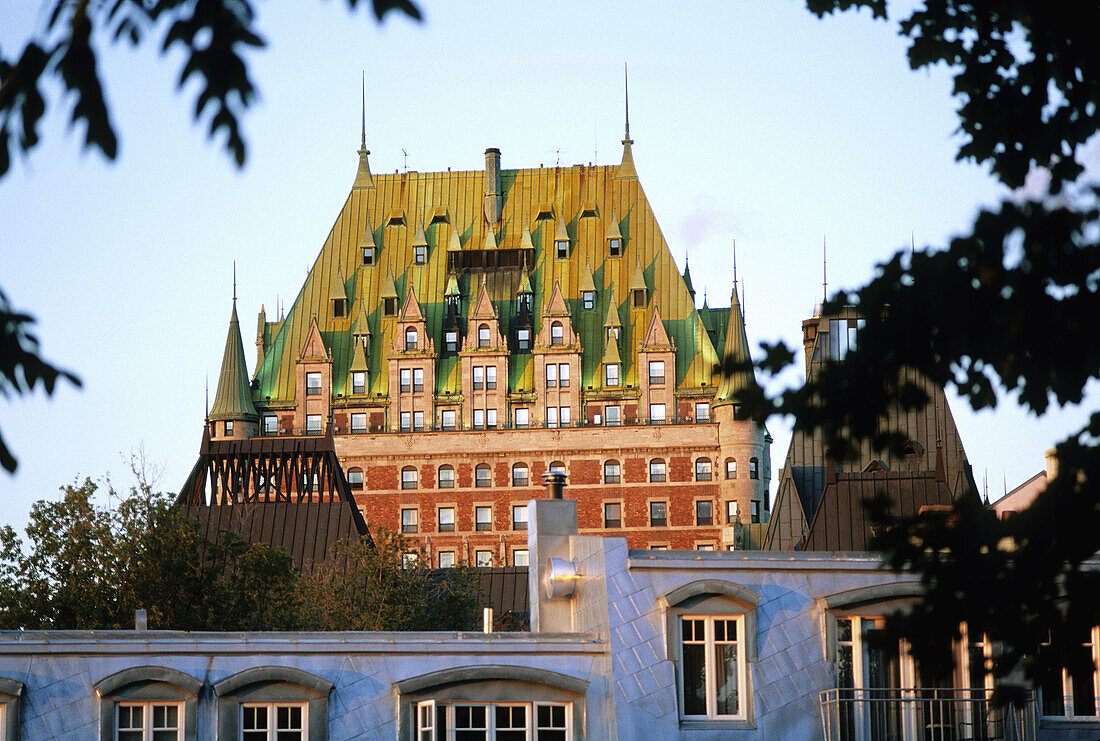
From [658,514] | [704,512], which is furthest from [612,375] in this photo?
[704,512]

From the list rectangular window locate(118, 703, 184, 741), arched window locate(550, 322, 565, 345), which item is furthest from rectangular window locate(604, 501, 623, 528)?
rectangular window locate(118, 703, 184, 741)

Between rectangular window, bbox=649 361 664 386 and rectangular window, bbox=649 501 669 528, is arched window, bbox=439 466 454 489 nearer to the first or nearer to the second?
rectangular window, bbox=649 501 669 528

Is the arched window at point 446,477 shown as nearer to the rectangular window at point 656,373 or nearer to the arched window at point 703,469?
the rectangular window at point 656,373

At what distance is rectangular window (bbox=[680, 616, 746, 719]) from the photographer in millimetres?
26688

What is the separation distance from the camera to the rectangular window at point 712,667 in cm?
2669

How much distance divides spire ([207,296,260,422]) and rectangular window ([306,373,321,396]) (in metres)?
3.81

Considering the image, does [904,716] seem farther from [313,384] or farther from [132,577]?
[313,384]

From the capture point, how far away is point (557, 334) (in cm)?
11638

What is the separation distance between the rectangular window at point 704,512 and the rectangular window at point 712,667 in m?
83.4

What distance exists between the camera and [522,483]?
114 meters

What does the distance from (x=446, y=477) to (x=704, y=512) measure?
16432 millimetres

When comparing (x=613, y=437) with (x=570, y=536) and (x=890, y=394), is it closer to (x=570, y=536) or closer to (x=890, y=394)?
(x=570, y=536)

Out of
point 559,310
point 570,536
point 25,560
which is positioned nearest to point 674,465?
point 559,310

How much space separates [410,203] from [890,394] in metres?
114
